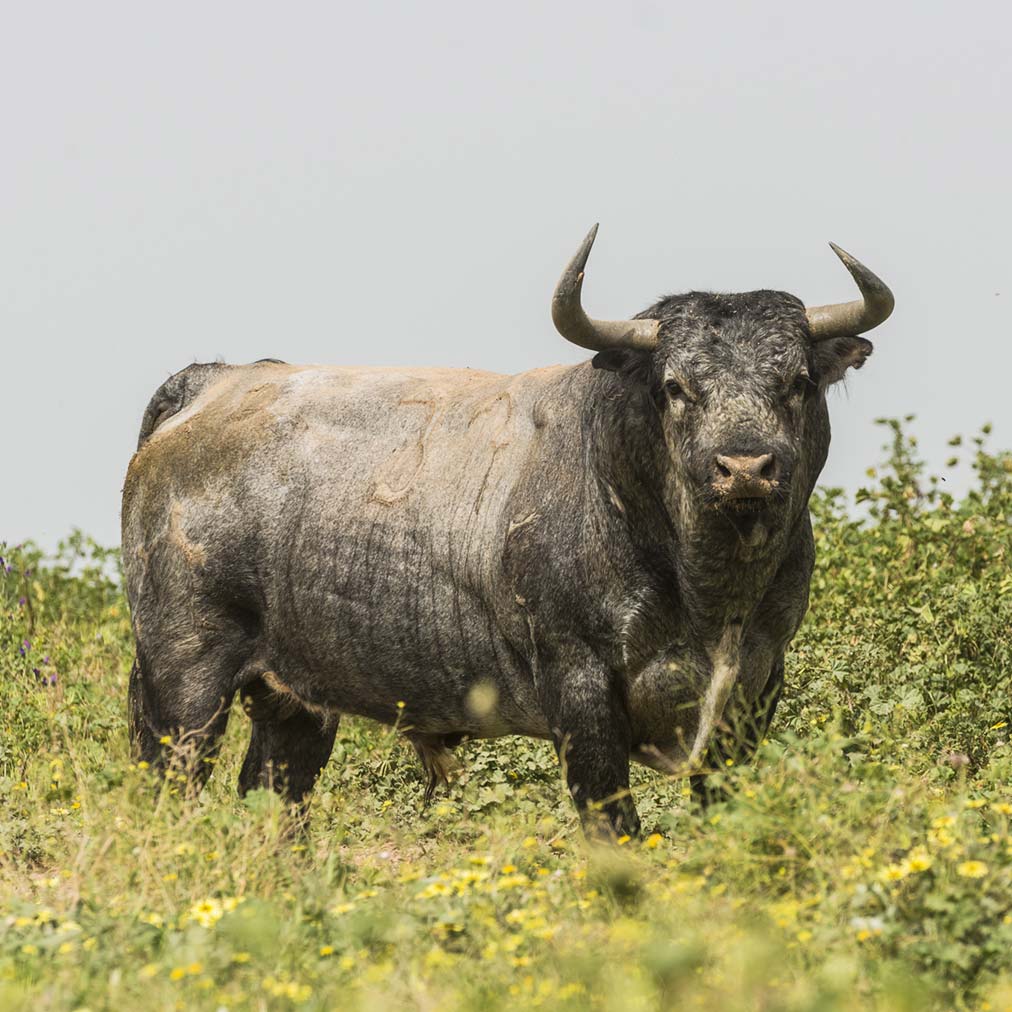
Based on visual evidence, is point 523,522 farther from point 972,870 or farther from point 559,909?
point 972,870

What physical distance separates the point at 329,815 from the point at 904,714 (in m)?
2.66

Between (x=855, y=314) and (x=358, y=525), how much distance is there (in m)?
2.20

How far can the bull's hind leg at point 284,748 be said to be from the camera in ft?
25.6

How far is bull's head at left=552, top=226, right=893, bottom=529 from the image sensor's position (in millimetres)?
5730

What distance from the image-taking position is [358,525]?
7070mm

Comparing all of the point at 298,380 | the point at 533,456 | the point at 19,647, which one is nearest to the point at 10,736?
the point at 19,647

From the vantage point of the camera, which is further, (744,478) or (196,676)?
(196,676)

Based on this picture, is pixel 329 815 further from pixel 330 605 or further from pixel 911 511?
pixel 911 511

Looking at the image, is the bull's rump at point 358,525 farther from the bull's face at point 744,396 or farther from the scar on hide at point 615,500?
the bull's face at point 744,396

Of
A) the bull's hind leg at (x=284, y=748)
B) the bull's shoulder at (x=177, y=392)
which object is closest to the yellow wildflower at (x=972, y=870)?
the bull's hind leg at (x=284, y=748)

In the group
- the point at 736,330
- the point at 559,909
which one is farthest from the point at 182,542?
the point at 559,909

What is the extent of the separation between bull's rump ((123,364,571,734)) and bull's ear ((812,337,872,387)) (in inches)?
43.3

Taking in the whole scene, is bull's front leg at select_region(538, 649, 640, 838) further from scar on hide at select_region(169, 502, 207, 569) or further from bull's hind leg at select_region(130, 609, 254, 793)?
scar on hide at select_region(169, 502, 207, 569)

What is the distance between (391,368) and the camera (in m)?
7.78
